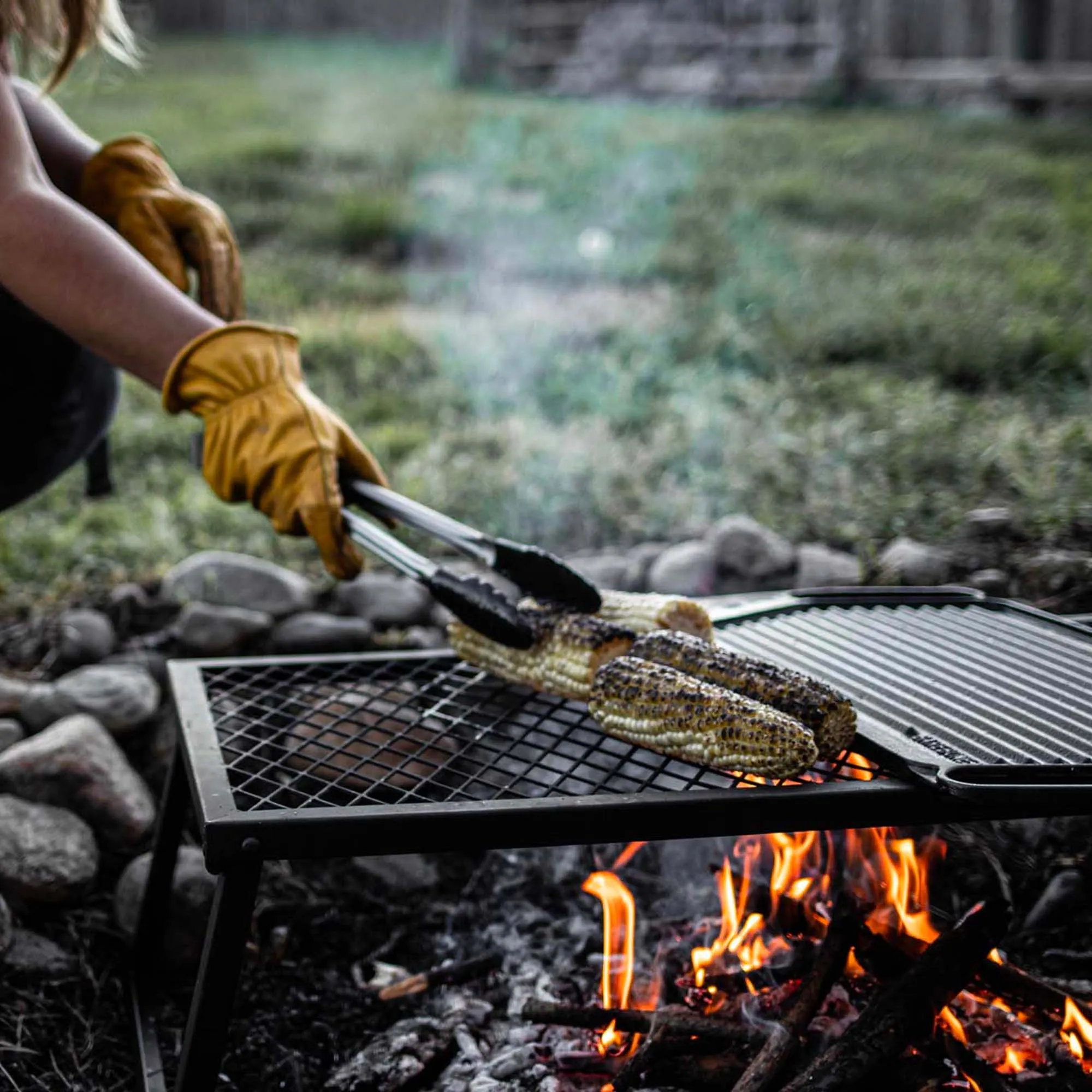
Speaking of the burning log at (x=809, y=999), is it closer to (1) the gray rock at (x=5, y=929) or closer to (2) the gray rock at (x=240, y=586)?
(1) the gray rock at (x=5, y=929)

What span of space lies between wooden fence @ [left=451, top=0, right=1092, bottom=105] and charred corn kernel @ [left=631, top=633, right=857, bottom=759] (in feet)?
30.3

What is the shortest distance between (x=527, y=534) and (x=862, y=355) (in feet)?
7.30

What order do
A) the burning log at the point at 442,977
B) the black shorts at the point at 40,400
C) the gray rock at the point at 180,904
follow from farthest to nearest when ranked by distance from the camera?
the black shorts at the point at 40,400 → the gray rock at the point at 180,904 → the burning log at the point at 442,977

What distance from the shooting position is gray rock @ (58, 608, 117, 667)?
3.04 m

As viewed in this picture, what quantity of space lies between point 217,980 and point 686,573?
2.08m

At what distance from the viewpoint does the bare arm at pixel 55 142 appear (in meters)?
2.87

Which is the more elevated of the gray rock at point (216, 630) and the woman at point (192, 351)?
the woman at point (192, 351)

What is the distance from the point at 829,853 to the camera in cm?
231

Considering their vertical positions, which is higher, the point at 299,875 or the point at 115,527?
the point at 115,527

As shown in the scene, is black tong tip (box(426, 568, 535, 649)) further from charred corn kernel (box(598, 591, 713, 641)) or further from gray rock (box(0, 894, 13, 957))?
gray rock (box(0, 894, 13, 957))

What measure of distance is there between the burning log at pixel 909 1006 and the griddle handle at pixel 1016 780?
0.36 m

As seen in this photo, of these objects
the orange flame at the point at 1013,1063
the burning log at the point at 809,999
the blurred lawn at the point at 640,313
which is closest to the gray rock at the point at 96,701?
the blurred lawn at the point at 640,313

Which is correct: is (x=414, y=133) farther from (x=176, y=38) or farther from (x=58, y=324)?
(x=58, y=324)

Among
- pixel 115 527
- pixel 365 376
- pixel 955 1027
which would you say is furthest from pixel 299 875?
pixel 365 376
